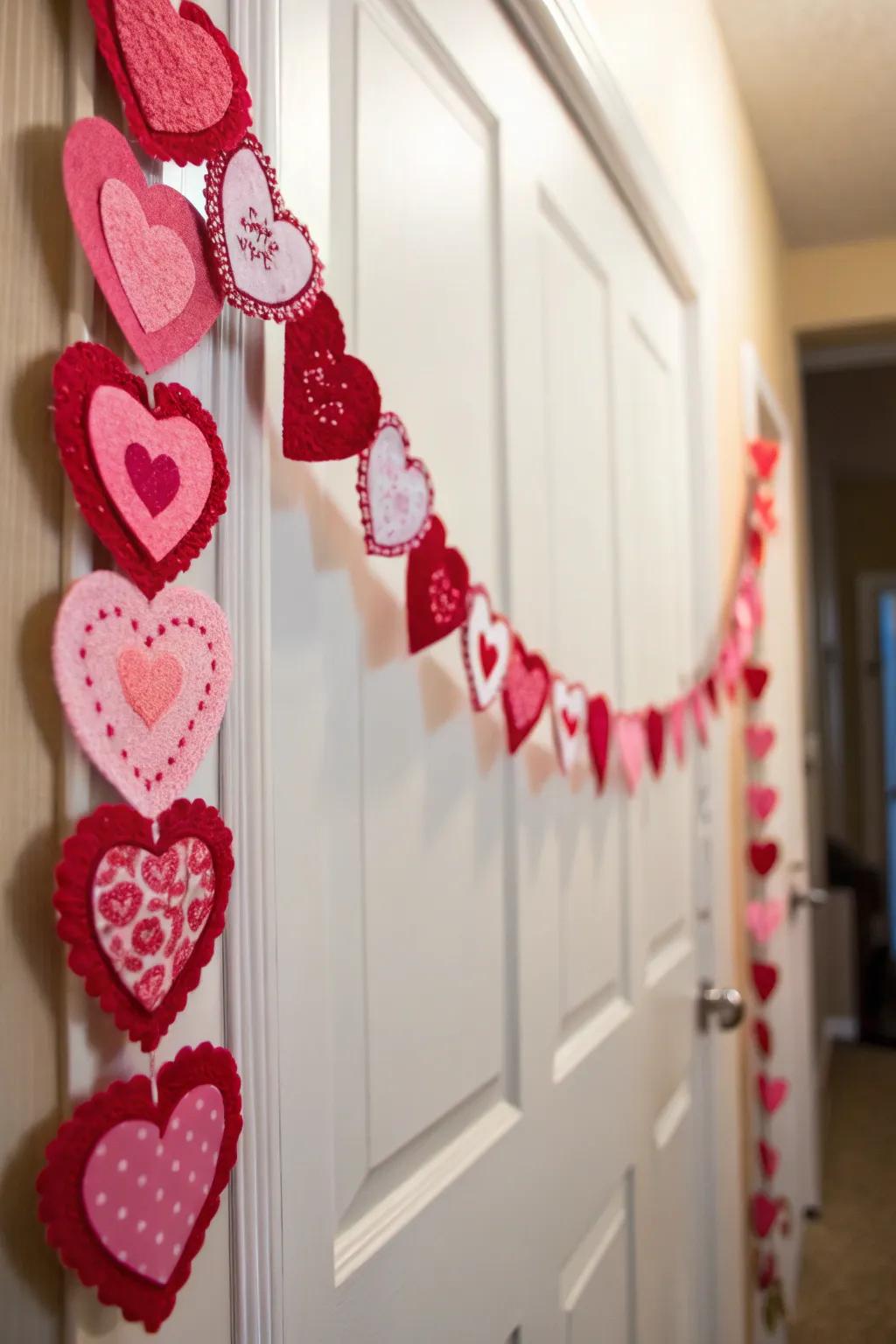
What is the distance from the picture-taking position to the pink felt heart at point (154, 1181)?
41cm

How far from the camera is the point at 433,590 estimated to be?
73 centimetres

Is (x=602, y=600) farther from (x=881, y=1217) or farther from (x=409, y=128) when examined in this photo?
(x=881, y=1217)

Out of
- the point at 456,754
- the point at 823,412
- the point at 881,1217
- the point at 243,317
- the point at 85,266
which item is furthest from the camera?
the point at 823,412

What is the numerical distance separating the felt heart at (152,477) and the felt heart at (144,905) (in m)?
0.13

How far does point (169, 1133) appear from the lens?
0.45 metres

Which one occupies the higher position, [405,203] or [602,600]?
[405,203]

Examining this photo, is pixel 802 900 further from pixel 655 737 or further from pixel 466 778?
pixel 466 778

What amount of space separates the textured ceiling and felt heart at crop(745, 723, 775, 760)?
1.33m

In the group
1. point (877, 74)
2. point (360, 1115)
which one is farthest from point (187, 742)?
point (877, 74)

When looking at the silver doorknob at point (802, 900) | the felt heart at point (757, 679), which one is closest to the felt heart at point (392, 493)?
the felt heart at point (757, 679)

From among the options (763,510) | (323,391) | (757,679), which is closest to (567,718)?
(323,391)

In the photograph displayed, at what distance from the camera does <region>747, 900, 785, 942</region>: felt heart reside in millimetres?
2090

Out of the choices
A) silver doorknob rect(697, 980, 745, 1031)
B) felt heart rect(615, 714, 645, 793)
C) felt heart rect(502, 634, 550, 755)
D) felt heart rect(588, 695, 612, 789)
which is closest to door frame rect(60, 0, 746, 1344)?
felt heart rect(502, 634, 550, 755)

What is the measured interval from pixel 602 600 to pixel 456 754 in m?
0.46
